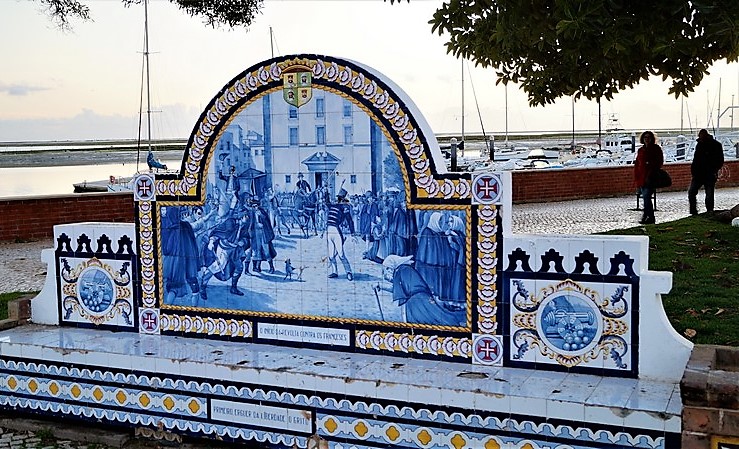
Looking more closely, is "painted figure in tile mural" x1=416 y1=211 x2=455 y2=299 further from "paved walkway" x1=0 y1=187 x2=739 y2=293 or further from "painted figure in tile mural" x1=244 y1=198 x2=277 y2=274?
"paved walkway" x1=0 y1=187 x2=739 y2=293

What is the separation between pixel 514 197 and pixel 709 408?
55.5 feet

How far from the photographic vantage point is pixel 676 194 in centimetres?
2222

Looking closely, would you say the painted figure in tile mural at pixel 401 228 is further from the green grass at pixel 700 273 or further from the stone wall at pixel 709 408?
the green grass at pixel 700 273

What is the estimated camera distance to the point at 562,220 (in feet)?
55.8

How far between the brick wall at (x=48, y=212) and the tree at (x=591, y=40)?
32.1 ft

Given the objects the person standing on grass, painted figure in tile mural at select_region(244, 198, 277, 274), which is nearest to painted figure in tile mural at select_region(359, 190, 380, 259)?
painted figure in tile mural at select_region(244, 198, 277, 274)

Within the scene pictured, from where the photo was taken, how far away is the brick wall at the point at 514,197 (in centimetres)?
1667

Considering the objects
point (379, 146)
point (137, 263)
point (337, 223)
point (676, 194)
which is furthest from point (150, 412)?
point (676, 194)

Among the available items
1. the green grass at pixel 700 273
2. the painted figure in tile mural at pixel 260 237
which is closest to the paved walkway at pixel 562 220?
the green grass at pixel 700 273

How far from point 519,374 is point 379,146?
5.92 ft

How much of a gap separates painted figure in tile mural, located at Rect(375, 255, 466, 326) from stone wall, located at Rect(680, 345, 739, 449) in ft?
5.43

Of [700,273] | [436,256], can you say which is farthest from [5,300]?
[700,273]

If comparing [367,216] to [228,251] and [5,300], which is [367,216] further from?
[5,300]

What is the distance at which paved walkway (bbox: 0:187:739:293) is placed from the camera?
42.4 feet
